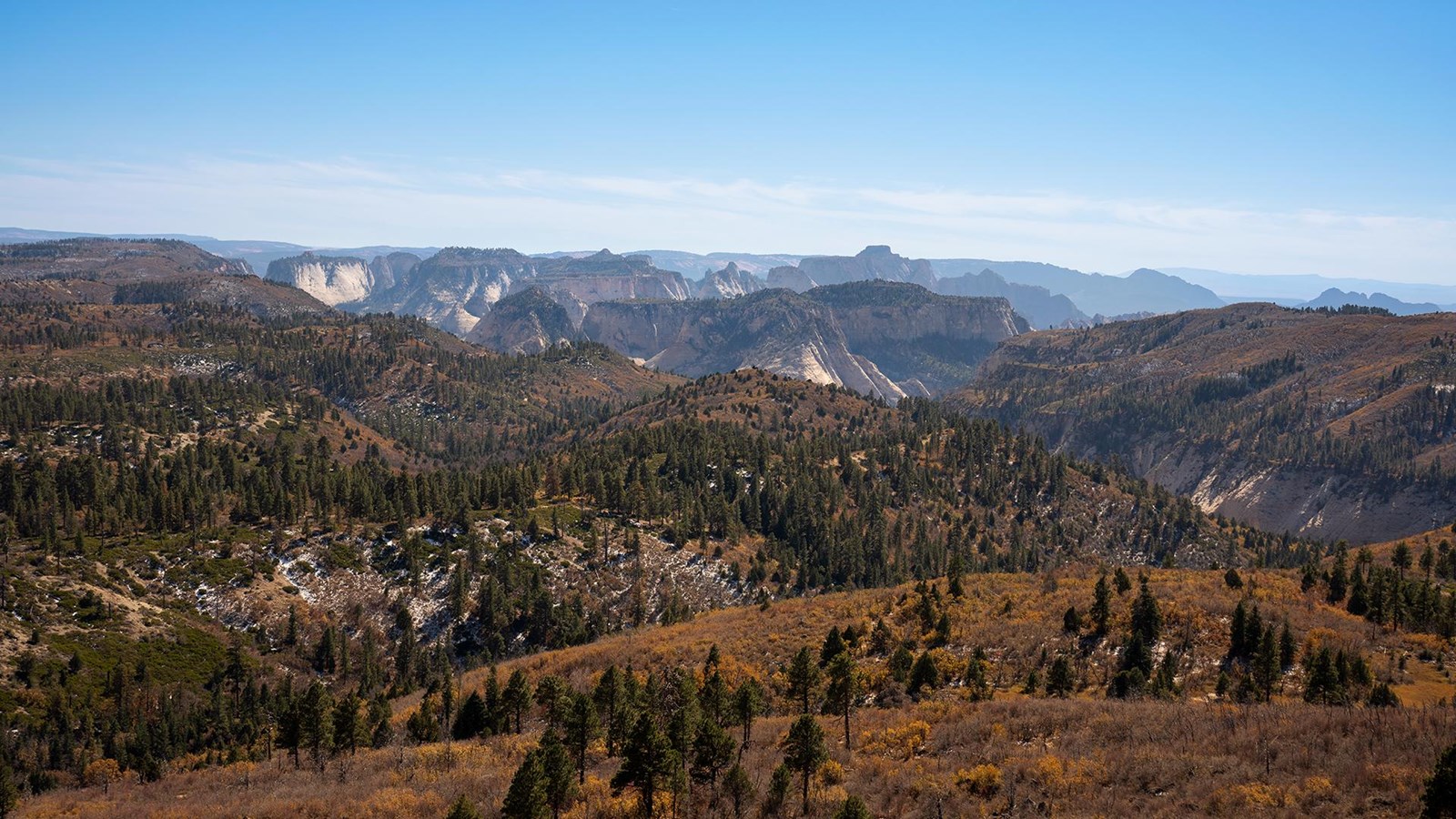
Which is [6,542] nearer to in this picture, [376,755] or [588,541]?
[588,541]

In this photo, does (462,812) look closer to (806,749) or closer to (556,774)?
Result: (556,774)

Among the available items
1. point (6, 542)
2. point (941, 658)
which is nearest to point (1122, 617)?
point (941, 658)

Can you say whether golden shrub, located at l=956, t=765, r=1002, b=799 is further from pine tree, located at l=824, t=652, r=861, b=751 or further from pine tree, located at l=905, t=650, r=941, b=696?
pine tree, located at l=905, t=650, r=941, b=696

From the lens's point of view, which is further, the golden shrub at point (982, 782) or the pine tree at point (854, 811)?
the golden shrub at point (982, 782)

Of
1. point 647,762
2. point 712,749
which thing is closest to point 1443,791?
point 712,749

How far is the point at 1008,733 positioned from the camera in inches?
1810

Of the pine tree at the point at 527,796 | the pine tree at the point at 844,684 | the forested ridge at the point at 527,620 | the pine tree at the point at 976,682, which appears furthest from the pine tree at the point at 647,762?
the pine tree at the point at 976,682

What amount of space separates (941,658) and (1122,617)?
16208 mm

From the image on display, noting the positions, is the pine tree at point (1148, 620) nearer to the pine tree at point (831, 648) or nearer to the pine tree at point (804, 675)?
the pine tree at point (831, 648)

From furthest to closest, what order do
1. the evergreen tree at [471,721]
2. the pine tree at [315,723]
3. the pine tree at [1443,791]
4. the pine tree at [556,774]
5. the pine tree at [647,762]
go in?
1. the pine tree at [315,723]
2. the evergreen tree at [471,721]
3. the pine tree at [647,762]
4. the pine tree at [556,774]
5. the pine tree at [1443,791]

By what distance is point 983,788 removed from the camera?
39.2m

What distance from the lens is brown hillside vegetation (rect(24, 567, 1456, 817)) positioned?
36.0 m

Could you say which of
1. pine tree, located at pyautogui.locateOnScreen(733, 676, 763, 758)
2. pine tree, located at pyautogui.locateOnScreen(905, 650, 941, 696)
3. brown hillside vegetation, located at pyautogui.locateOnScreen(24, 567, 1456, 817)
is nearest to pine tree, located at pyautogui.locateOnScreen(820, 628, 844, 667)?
Result: brown hillside vegetation, located at pyautogui.locateOnScreen(24, 567, 1456, 817)

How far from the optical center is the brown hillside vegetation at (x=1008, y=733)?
118 feet
